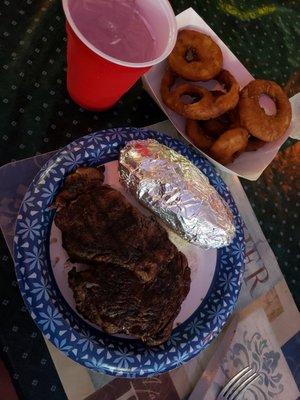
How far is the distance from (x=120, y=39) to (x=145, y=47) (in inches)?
1.7

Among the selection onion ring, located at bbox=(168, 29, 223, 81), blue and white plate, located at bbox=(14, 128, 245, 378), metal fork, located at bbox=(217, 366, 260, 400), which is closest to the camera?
blue and white plate, located at bbox=(14, 128, 245, 378)

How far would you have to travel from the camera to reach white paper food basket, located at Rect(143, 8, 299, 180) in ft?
2.88

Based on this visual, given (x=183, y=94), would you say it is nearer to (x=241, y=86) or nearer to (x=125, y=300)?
(x=241, y=86)

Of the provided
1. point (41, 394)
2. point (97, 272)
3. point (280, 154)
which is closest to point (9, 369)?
point (41, 394)

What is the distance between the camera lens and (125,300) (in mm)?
657

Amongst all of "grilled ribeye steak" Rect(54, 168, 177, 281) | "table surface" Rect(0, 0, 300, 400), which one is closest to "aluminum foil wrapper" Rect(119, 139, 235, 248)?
"grilled ribeye steak" Rect(54, 168, 177, 281)

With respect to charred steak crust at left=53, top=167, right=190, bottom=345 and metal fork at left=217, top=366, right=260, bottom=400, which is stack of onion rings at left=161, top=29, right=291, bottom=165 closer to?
charred steak crust at left=53, top=167, right=190, bottom=345

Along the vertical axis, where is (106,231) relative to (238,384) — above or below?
above

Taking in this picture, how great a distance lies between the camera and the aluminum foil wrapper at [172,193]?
723 mm

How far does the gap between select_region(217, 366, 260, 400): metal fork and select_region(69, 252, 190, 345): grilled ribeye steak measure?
0.19 m

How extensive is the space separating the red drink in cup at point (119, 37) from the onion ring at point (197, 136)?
0.18 metres

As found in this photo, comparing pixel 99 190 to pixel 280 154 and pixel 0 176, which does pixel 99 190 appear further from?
pixel 280 154

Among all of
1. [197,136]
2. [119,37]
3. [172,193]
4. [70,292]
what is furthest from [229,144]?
[70,292]

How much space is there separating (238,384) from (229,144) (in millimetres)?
450
